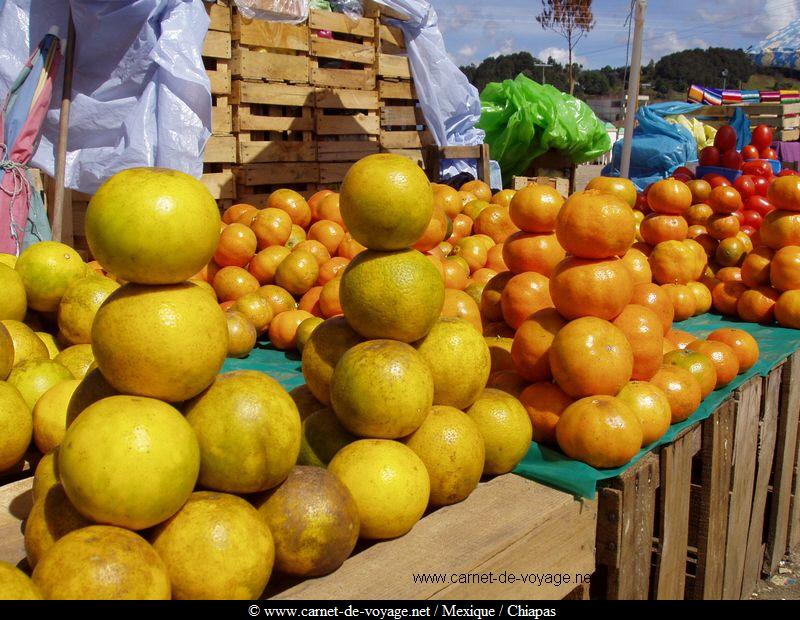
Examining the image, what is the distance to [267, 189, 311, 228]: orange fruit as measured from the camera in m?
4.43

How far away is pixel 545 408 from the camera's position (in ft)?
7.93

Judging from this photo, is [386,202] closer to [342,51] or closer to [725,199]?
[725,199]

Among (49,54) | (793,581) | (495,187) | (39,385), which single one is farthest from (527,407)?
(495,187)

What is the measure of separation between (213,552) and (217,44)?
523 centimetres

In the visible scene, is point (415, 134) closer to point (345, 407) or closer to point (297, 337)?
point (297, 337)

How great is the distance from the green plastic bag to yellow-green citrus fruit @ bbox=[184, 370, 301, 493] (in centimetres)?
765

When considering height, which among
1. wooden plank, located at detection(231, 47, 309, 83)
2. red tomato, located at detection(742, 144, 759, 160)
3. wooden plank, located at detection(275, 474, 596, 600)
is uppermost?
wooden plank, located at detection(231, 47, 309, 83)

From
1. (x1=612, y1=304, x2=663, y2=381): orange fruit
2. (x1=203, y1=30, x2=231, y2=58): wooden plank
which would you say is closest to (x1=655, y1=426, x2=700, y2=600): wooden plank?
(x1=612, y1=304, x2=663, y2=381): orange fruit

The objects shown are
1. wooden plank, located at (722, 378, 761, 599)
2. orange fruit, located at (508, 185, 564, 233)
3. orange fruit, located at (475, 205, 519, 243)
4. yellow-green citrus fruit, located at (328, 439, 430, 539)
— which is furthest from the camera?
orange fruit, located at (475, 205, 519, 243)

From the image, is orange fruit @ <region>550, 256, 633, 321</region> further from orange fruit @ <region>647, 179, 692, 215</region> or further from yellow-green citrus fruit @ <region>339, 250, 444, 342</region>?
orange fruit @ <region>647, 179, 692, 215</region>

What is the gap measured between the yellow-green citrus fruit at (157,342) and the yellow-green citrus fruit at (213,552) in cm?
27

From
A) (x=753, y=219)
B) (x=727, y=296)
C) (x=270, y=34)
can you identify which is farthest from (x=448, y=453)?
(x=270, y=34)

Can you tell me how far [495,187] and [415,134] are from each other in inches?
44.9

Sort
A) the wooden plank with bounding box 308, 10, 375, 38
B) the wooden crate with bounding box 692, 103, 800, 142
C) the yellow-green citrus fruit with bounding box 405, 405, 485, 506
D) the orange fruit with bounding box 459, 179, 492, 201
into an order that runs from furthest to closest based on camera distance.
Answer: the wooden crate with bounding box 692, 103, 800, 142
the wooden plank with bounding box 308, 10, 375, 38
the orange fruit with bounding box 459, 179, 492, 201
the yellow-green citrus fruit with bounding box 405, 405, 485, 506
